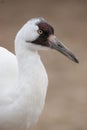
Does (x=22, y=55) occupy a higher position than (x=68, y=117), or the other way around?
(x=68, y=117)

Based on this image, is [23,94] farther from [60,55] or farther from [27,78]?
[60,55]

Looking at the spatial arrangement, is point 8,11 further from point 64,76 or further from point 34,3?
point 64,76

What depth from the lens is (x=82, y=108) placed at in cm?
430

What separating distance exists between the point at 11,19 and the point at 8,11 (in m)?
0.21

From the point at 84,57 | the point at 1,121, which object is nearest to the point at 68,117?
the point at 84,57

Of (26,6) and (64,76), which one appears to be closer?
(64,76)

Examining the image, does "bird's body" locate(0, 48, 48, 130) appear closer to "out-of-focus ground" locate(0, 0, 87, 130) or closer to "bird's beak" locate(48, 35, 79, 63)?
"bird's beak" locate(48, 35, 79, 63)

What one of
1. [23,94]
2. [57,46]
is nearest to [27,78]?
[23,94]

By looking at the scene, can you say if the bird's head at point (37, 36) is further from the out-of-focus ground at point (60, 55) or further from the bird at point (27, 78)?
the out-of-focus ground at point (60, 55)

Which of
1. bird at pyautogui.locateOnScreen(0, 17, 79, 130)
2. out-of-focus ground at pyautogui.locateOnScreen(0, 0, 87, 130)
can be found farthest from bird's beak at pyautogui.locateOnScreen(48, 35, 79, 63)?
out-of-focus ground at pyautogui.locateOnScreen(0, 0, 87, 130)

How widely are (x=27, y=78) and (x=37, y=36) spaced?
213mm

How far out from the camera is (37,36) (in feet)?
8.32

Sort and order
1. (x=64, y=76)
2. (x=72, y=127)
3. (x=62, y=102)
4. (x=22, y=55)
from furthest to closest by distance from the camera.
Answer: (x=64, y=76), (x=62, y=102), (x=72, y=127), (x=22, y=55)

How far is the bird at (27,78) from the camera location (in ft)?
8.34
